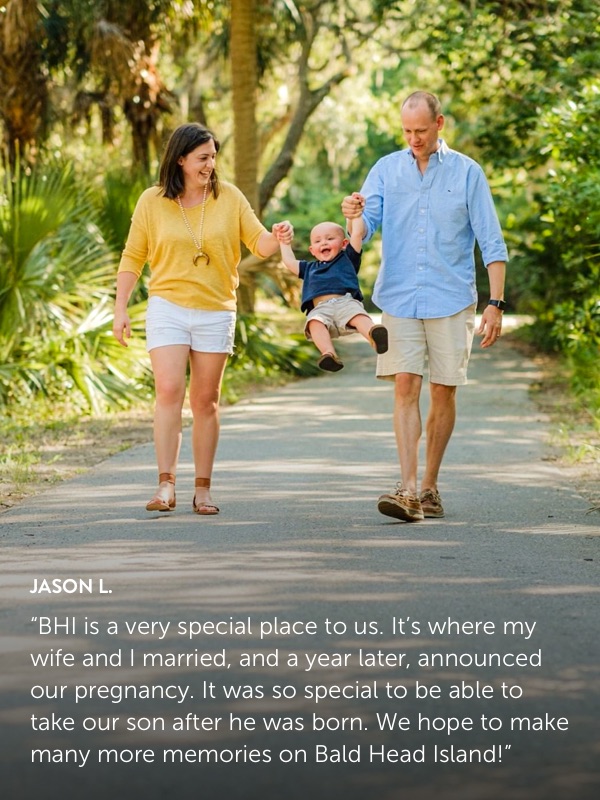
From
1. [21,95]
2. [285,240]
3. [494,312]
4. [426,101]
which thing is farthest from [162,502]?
[21,95]

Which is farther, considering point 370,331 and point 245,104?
point 245,104

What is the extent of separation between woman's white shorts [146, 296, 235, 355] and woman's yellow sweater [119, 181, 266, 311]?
0.14ft

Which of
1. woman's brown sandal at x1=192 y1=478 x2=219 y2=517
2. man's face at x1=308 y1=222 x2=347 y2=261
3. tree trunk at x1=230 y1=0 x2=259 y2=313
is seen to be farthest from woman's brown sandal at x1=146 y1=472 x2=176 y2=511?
tree trunk at x1=230 y1=0 x2=259 y2=313

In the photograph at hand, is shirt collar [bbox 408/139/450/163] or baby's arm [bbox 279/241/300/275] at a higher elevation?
shirt collar [bbox 408/139/450/163]

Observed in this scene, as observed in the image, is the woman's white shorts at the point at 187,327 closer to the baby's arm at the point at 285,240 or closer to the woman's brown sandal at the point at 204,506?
the baby's arm at the point at 285,240

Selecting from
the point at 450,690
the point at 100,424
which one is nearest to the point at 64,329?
the point at 100,424

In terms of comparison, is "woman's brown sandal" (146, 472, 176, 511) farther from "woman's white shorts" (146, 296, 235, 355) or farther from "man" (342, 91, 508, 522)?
"man" (342, 91, 508, 522)

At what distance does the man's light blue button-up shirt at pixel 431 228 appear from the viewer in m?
7.53

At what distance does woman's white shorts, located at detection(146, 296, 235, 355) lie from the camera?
7574 millimetres

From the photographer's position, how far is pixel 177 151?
7406mm

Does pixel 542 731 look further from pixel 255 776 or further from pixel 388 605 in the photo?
pixel 388 605

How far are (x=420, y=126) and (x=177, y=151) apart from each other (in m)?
1.27

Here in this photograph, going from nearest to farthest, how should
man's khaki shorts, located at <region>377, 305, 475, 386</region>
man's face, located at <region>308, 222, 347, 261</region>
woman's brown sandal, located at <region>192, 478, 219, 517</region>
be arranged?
1. man's face, located at <region>308, 222, 347, 261</region>
2. man's khaki shorts, located at <region>377, 305, 475, 386</region>
3. woman's brown sandal, located at <region>192, 478, 219, 517</region>

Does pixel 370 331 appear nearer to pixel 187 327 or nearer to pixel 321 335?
pixel 321 335
